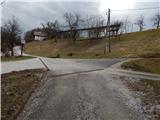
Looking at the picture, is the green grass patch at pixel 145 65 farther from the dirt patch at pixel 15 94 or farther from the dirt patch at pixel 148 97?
the dirt patch at pixel 15 94

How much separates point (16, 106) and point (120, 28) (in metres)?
75.8

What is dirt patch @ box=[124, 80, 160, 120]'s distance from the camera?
26.0 ft

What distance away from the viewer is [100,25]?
3447 inches

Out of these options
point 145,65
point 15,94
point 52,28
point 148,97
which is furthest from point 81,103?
point 52,28

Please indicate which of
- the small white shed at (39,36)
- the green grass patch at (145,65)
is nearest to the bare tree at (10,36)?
the green grass patch at (145,65)

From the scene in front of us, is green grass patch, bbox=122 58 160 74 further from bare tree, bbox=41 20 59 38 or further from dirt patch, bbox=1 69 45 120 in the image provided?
bare tree, bbox=41 20 59 38

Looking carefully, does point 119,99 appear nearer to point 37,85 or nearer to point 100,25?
point 37,85

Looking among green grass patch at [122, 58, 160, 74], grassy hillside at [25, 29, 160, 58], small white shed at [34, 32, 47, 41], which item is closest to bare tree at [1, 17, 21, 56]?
grassy hillside at [25, 29, 160, 58]

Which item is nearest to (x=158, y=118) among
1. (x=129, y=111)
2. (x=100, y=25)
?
(x=129, y=111)

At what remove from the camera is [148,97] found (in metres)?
9.91

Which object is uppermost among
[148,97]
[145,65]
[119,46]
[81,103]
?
[81,103]

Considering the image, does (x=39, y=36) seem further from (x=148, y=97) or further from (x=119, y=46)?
(x=148, y=97)

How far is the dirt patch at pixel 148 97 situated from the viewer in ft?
26.0

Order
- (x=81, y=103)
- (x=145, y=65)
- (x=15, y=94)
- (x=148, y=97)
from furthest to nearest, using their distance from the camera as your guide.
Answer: (x=145, y=65), (x=148, y=97), (x=15, y=94), (x=81, y=103)
